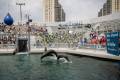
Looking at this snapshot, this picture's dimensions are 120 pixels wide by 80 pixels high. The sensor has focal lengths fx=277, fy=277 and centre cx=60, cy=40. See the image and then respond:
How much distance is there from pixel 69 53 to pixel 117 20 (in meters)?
18.2

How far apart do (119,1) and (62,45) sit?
66.7m

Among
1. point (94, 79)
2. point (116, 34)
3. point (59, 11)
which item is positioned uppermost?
point (59, 11)

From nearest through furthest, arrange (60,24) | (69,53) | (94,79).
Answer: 1. (94,79)
2. (69,53)
3. (60,24)

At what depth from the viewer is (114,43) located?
98.1 ft

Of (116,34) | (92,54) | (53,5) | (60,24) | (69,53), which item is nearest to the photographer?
(116,34)

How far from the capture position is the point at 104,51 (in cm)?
3478

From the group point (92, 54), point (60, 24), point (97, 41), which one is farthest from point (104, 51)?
point (60, 24)

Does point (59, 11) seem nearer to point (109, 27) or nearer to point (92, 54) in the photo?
point (109, 27)

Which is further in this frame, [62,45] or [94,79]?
[62,45]

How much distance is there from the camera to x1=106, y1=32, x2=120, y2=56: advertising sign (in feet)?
94.5

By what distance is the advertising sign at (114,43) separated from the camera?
94.5 ft

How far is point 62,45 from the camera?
158ft

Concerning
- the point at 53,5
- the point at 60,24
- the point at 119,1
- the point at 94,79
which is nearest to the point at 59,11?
the point at 53,5

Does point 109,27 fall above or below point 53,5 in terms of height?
below
